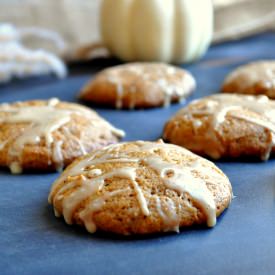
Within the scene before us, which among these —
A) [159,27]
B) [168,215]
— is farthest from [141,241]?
[159,27]

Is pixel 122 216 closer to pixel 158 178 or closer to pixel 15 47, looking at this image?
pixel 158 178

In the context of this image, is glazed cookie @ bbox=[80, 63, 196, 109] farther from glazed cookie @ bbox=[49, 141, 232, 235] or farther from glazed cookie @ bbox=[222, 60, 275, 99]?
glazed cookie @ bbox=[49, 141, 232, 235]

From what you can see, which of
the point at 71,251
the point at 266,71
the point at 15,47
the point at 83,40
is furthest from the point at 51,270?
the point at 83,40

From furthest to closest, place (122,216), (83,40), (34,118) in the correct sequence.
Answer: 1. (83,40)
2. (34,118)
3. (122,216)

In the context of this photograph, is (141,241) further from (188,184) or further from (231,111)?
(231,111)

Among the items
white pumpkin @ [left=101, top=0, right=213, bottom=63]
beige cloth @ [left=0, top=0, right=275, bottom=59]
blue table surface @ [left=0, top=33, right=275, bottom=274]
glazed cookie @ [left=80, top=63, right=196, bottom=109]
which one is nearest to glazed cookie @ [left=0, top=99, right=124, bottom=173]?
blue table surface @ [left=0, top=33, right=275, bottom=274]
